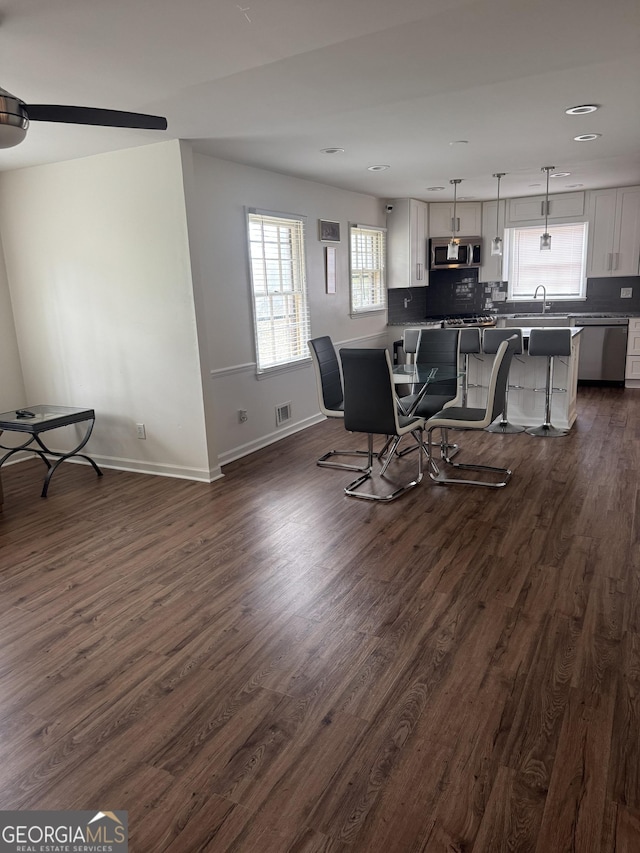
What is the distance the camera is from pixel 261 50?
2.47 meters

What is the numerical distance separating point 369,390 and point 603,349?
16.3ft

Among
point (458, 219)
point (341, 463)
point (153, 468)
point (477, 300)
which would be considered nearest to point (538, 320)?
point (477, 300)

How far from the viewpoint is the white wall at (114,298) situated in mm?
4281

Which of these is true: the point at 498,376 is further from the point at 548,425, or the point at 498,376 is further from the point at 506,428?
the point at 548,425

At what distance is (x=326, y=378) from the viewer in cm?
484

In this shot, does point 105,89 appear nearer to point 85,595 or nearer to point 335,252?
point 85,595

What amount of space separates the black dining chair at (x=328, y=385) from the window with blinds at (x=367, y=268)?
2.17m

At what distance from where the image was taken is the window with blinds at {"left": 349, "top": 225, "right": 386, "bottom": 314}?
6968 millimetres

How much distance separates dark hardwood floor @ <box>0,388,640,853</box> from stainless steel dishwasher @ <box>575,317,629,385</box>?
3.97m

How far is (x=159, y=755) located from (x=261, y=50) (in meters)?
2.77

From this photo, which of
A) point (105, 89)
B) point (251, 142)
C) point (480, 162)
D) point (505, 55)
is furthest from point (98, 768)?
point (480, 162)

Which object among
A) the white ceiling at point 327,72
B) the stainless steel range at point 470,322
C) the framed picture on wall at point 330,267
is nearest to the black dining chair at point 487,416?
the white ceiling at point 327,72

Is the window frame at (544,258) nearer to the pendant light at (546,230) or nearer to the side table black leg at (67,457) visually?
the pendant light at (546,230)

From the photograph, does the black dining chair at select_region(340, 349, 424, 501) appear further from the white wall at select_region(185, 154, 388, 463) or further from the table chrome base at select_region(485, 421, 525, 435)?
the table chrome base at select_region(485, 421, 525, 435)
